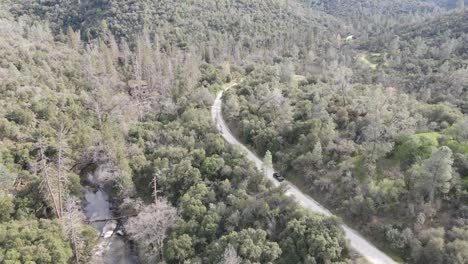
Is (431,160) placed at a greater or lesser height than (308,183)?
greater

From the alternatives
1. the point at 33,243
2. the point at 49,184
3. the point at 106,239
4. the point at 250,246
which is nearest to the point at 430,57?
the point at 250,246

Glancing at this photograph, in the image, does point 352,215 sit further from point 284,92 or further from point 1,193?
point 1,193

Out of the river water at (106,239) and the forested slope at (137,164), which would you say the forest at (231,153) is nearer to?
the forested slope at (137,164)

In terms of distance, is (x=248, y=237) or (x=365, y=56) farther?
(x=365, y=56)

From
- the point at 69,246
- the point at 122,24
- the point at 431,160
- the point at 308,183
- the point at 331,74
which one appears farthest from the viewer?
the point at 122,24

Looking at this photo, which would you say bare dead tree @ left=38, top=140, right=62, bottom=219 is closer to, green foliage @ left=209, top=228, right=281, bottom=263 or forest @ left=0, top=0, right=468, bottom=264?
forest @ left=0, top=0, right=468, bottom=264

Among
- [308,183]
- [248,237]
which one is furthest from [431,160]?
[248,237]

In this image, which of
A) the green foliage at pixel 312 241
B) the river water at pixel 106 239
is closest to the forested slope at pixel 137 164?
the green foliage at pixel 312 241
